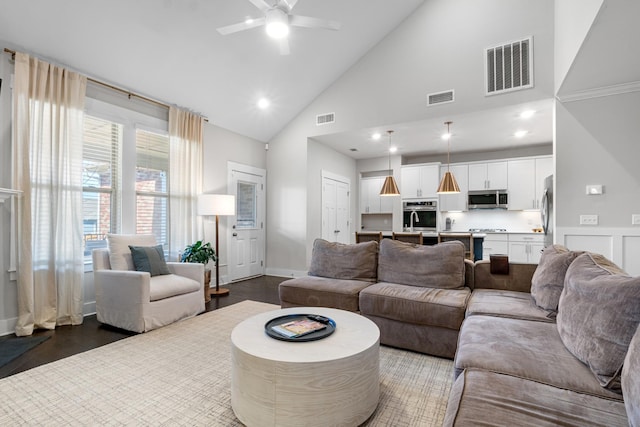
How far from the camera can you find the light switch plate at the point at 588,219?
3.73 m

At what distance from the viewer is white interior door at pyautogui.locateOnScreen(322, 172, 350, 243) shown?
6.53 m

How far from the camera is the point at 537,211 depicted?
6.31 meters

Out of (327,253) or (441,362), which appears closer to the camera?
(441,362)

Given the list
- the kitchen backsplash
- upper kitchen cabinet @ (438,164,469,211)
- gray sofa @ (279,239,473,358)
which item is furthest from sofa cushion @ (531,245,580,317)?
the kitchen backsplash

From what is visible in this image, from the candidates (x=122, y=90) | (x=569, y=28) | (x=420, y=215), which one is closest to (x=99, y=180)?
(x=122, y=90)

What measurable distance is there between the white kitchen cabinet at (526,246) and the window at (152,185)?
6152 millimetres

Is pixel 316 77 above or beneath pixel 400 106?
above

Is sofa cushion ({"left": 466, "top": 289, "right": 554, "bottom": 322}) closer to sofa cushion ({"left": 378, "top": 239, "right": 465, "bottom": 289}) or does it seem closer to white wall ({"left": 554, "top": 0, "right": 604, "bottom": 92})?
sofa cushion ({"left": 378, "top": 239, "right": 465, "bottom": 289})

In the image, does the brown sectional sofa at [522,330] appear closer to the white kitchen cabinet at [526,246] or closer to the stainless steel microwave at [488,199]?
the white kitchen cabinet at [526,246]

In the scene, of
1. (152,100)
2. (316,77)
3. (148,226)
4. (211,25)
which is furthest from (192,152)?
(316,77)

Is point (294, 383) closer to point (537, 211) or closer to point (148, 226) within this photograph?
point (148, 226)

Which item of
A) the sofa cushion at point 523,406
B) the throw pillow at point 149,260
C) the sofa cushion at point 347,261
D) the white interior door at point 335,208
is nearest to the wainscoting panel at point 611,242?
the sofa cushion at point 347,261

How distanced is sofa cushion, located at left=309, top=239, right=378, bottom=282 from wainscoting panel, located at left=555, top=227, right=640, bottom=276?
247 centimetres

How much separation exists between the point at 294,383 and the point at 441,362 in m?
1.49
